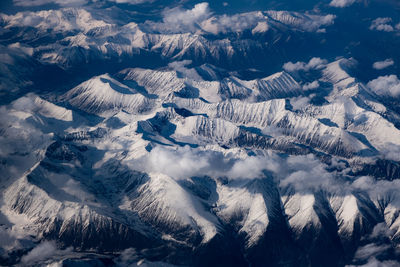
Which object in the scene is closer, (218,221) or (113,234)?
(113,234)

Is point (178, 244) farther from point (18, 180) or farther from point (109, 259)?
point (18, 180)

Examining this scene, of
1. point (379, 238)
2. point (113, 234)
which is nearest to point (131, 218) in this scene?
point (113, 234)

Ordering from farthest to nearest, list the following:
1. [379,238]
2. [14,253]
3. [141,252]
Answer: [379,238], [141,252], [14,253]

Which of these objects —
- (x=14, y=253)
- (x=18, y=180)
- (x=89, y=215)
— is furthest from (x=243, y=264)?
(x=18, y=180)

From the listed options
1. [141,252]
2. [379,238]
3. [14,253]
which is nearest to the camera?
[14,253]

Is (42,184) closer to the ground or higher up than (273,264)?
higher up

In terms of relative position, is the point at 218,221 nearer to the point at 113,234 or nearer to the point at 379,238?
the point at 113,234

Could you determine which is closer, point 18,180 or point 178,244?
point 178,244

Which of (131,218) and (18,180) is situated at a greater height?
(18,180)

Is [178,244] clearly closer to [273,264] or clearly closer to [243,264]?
[243,264]
